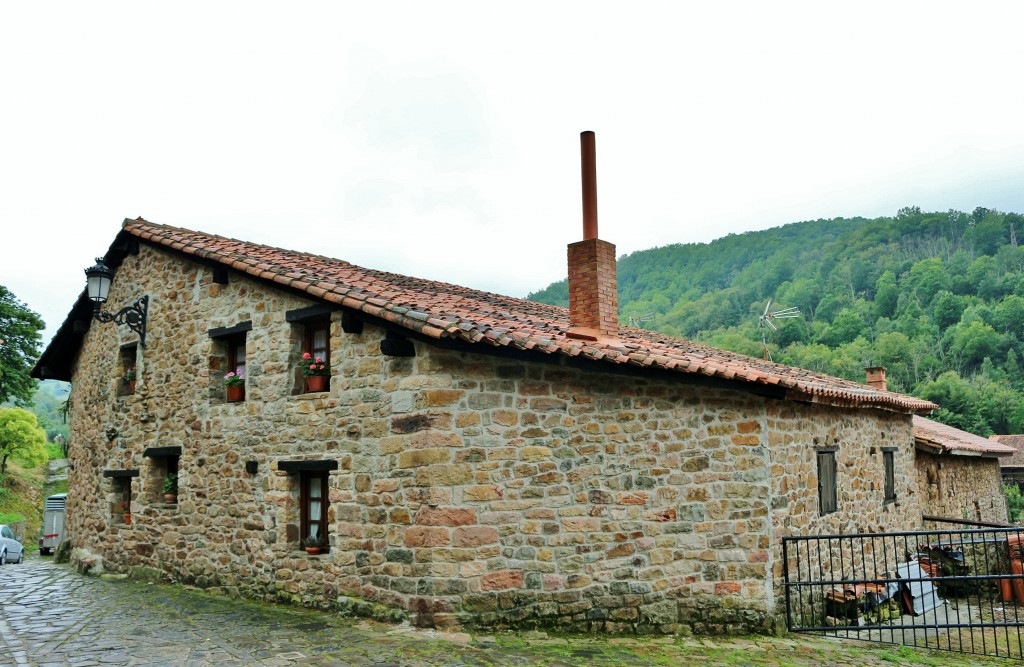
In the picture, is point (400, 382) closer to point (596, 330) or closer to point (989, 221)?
point (596, 330)

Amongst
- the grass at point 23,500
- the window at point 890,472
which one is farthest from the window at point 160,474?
the grass at point 23,500

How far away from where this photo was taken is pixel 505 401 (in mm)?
7422

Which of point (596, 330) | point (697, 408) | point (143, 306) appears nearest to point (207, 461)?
point (143, 306)

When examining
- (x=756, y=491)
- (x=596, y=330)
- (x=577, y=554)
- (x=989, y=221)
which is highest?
(x=989, y=221)

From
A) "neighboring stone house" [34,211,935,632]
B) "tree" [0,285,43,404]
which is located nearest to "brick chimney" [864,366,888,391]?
"neighboring stone house" [34,211,935,632]

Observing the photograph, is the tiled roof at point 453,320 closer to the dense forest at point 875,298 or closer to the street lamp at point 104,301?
the street lamp at point 104,301

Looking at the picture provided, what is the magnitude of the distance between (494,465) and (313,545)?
2.69 metres

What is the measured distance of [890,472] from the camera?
1320 cm

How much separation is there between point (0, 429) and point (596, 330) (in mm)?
31740

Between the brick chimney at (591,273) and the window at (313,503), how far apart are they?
12.0 ft

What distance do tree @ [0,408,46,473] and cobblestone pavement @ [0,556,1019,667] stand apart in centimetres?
2611

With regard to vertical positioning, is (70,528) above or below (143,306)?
below

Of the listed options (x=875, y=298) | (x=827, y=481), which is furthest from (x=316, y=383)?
(x=875, y=298)

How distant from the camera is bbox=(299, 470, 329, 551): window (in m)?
8.55
